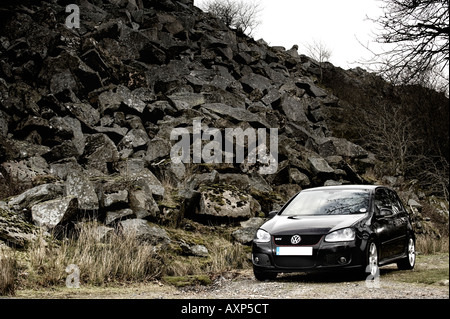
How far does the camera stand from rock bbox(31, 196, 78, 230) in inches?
379

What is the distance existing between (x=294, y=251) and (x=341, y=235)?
78cm

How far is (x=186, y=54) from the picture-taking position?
1088 inches

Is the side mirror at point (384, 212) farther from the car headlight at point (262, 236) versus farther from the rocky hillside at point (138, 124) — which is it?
the rocky hillside at point (138, 124)

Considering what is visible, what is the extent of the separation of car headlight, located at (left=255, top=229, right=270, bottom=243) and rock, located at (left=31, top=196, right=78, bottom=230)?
3.95m

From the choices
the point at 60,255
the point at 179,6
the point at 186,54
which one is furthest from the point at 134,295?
the point at 179,6

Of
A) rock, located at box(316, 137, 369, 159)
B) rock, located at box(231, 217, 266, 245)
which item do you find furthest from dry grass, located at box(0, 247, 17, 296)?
rock, located at box(316, 137, 369, 159)

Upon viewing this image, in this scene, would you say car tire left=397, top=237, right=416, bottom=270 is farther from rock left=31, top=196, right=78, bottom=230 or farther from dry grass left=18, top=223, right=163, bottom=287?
rock left=31, top=196, right=78, bottom=230

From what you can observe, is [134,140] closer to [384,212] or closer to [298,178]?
[298,178]

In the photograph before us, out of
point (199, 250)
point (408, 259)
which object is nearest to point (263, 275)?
point (199, 250)

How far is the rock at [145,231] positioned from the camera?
10.1 meters
